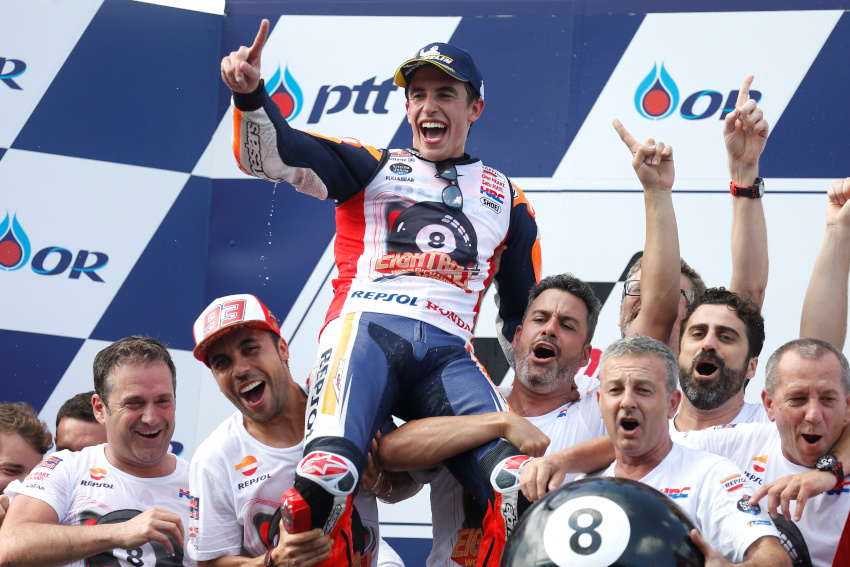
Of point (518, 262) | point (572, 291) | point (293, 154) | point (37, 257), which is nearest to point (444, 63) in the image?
point (293, 154)

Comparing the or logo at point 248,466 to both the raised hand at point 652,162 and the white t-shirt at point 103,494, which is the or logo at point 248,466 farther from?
the raised hand at point 652,162

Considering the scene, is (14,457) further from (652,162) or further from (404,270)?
(652,162)

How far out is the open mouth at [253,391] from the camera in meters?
2.71

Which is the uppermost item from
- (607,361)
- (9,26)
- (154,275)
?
(9,26)

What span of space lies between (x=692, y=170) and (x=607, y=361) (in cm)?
162

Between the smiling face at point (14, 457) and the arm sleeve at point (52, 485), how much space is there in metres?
0.39

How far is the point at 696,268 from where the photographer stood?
3.85 metres

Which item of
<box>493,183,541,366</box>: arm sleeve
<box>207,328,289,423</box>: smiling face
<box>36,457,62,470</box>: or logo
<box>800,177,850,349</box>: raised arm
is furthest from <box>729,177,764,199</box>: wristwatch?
<box>36,457,62,470</box>: or logo

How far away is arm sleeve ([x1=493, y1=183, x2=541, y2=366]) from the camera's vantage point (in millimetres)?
3035

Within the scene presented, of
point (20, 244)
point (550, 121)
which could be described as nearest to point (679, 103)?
point (550, 121)

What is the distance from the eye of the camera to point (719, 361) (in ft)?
9.73

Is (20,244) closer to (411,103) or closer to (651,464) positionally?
(411,103)

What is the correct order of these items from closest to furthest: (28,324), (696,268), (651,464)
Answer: (651,464), (696,268), (28,324)

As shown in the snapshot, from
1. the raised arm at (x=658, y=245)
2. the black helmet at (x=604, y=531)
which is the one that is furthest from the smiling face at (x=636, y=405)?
the raised arm at (x=658, y=245)
